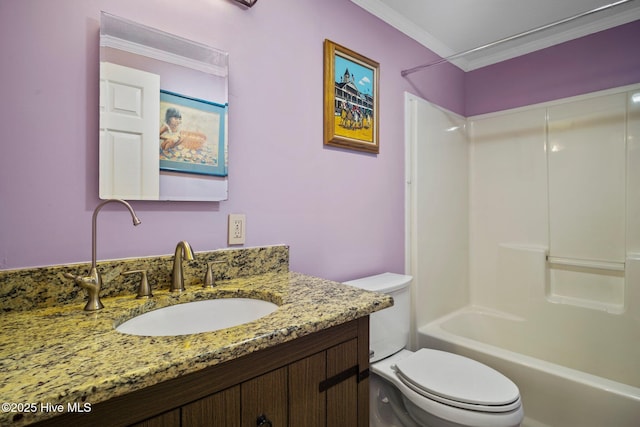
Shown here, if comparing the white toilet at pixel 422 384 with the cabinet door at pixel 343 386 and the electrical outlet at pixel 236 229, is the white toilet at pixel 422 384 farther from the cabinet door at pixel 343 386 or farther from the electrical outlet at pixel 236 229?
the electrical outlet at pixel 236 229

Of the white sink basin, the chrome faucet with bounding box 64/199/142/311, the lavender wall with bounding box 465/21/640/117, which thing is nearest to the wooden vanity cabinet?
the white sink basin

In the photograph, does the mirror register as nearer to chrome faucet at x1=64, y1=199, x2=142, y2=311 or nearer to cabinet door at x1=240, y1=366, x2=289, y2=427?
chrome faucet at x1=64, y1=199, x2=142, y2=311

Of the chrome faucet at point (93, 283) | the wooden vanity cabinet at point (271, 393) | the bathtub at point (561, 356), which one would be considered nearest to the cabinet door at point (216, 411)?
the wooden vanity cabinet at point (271, 393)

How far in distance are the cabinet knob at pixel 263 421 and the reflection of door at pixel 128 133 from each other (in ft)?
2.42

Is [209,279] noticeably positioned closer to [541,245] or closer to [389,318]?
[389,318]

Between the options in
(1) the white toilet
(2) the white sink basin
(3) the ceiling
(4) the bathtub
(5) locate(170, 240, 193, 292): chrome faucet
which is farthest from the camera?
(3) the ceiling

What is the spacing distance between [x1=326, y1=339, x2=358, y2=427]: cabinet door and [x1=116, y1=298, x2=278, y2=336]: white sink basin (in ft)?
0.76

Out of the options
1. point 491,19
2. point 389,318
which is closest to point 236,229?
point 389,318

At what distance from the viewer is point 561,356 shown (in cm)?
209

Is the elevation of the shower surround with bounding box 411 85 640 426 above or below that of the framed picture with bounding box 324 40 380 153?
below

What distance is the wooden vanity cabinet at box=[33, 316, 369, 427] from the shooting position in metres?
0.55

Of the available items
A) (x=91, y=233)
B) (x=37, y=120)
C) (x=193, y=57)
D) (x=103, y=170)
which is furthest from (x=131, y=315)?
(x=193, y=57)

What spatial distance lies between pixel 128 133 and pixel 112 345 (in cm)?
66

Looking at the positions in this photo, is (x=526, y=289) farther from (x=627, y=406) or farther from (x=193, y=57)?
(x=193, y=57)
